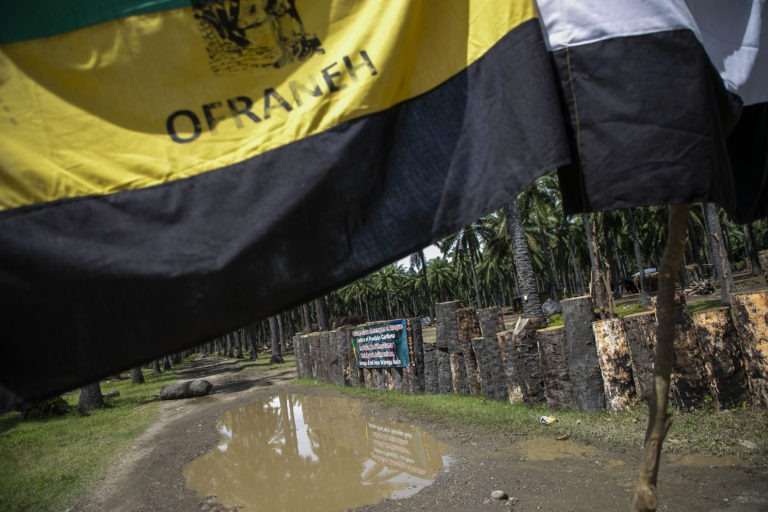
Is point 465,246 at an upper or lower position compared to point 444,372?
upper

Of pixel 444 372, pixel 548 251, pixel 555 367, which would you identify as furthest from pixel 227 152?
pixel 548 251

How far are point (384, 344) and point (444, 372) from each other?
217 cm

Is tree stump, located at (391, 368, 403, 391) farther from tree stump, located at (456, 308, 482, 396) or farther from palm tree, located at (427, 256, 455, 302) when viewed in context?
palm tree, located at (427, 256, 455, 302)

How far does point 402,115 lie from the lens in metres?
1.38

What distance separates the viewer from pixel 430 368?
997cm

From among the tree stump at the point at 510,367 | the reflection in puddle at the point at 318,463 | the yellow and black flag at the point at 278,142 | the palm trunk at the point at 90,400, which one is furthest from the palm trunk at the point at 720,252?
the palm trunk at the point at 90,400

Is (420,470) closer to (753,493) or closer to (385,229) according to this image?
(753,493)

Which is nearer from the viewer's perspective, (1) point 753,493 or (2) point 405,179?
(2) point 405,179

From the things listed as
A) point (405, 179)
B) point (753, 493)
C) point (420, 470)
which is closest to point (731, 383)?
point (753, 493)

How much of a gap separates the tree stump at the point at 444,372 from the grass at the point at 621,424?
99 centimetres

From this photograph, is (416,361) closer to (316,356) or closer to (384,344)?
(384,344)

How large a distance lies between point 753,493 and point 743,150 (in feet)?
10.4

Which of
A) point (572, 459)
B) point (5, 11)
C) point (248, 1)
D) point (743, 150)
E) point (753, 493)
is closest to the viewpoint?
point (5, 11)

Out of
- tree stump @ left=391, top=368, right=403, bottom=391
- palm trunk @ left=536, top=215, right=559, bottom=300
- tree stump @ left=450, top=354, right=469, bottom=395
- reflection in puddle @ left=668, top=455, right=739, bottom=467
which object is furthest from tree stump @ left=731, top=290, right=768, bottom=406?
palm trunk @ left=536, top=215, right=559, bottom=300
